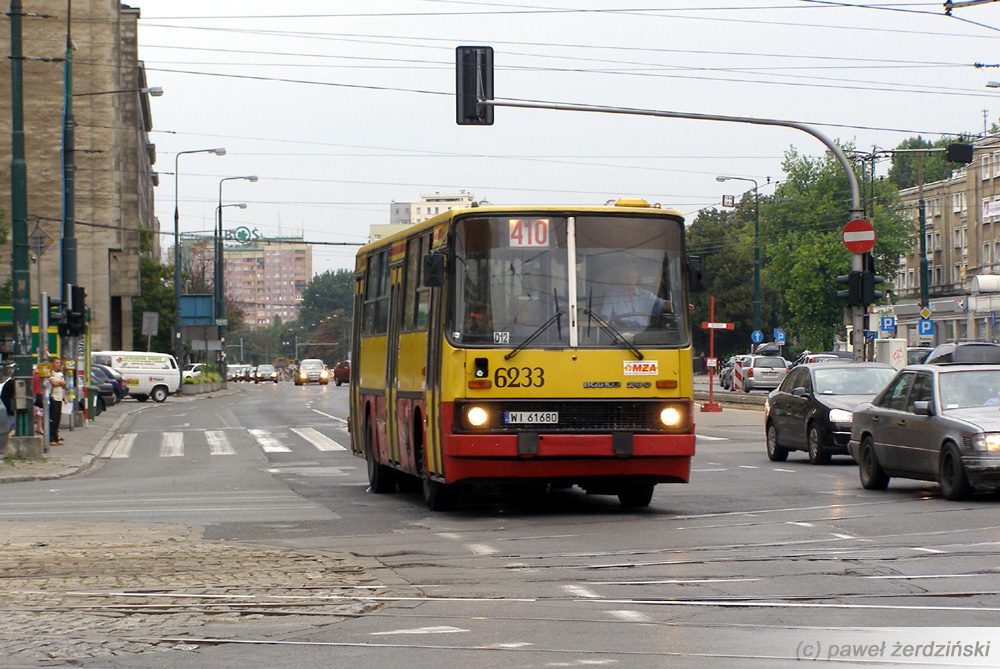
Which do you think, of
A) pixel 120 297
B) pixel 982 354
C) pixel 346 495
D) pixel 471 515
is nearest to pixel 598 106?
pixel 346 495

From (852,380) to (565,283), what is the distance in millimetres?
9610

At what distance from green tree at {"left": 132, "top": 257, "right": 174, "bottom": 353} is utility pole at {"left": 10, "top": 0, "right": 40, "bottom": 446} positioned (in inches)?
2912

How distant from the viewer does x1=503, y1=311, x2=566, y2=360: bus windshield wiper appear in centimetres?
1399

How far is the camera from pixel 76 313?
30.9 m

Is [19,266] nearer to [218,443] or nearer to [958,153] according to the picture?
[218,443]

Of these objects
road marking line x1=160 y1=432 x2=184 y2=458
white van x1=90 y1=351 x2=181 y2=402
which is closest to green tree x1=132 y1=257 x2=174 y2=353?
white van x1=90 y1=351 x2=181 y2=402

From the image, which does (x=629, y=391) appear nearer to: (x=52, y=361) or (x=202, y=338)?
(x=52, y=361)

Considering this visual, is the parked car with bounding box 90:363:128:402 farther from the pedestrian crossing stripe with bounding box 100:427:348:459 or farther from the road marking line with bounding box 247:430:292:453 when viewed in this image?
the road marking line with bounding box 247:430:292:453

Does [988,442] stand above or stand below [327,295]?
below

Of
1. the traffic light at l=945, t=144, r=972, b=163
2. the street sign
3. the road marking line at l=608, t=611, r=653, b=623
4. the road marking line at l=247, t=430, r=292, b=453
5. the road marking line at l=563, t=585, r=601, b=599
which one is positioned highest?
the traffic light at l=945, t=144, r=972, b=163

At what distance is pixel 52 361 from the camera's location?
3164 cm

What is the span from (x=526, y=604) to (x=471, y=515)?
6.21m

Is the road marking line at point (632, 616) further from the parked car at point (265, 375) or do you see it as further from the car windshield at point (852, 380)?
the parked car at point (265, 375)

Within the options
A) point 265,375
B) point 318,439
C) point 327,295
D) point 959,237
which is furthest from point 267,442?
point 327,295
